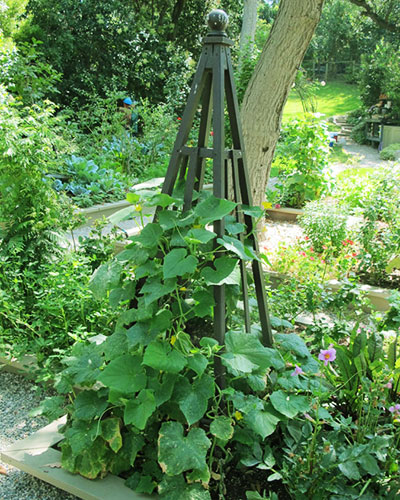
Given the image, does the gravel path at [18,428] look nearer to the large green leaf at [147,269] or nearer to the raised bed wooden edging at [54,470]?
the raised bed wooden edging at [54,470]

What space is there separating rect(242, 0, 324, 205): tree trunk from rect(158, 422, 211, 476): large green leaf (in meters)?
3.14

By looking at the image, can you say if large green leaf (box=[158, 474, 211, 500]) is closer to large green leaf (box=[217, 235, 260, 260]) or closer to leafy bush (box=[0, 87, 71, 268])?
large green leaf (box=[217, 235, 260, 260])

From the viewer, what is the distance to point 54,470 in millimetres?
1882

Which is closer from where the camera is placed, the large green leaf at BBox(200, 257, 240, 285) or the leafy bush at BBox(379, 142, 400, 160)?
the large green leaf at BBox(200, 257, 240, 285)

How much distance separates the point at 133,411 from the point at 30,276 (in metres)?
1.60

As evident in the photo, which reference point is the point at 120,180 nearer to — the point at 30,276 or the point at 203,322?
the point at 30,276

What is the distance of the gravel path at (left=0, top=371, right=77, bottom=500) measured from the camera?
197cm

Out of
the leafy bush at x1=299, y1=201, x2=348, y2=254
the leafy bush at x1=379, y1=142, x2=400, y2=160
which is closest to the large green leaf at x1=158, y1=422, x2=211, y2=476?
Result: the leafy bush at x1=299, y1=201, x2=348, y2=254

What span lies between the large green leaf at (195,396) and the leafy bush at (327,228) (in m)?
2.69

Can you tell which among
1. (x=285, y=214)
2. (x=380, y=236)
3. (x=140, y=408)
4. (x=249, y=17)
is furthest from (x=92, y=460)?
(x=249, y=17)

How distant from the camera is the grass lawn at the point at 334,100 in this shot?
19.5m

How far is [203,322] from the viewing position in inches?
79.3

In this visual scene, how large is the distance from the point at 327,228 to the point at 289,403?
266 centimetres

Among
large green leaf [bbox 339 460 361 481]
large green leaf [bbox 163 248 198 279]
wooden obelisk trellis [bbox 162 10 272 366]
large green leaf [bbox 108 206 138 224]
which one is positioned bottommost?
large green leaf [bbox 339 460 361 481]
